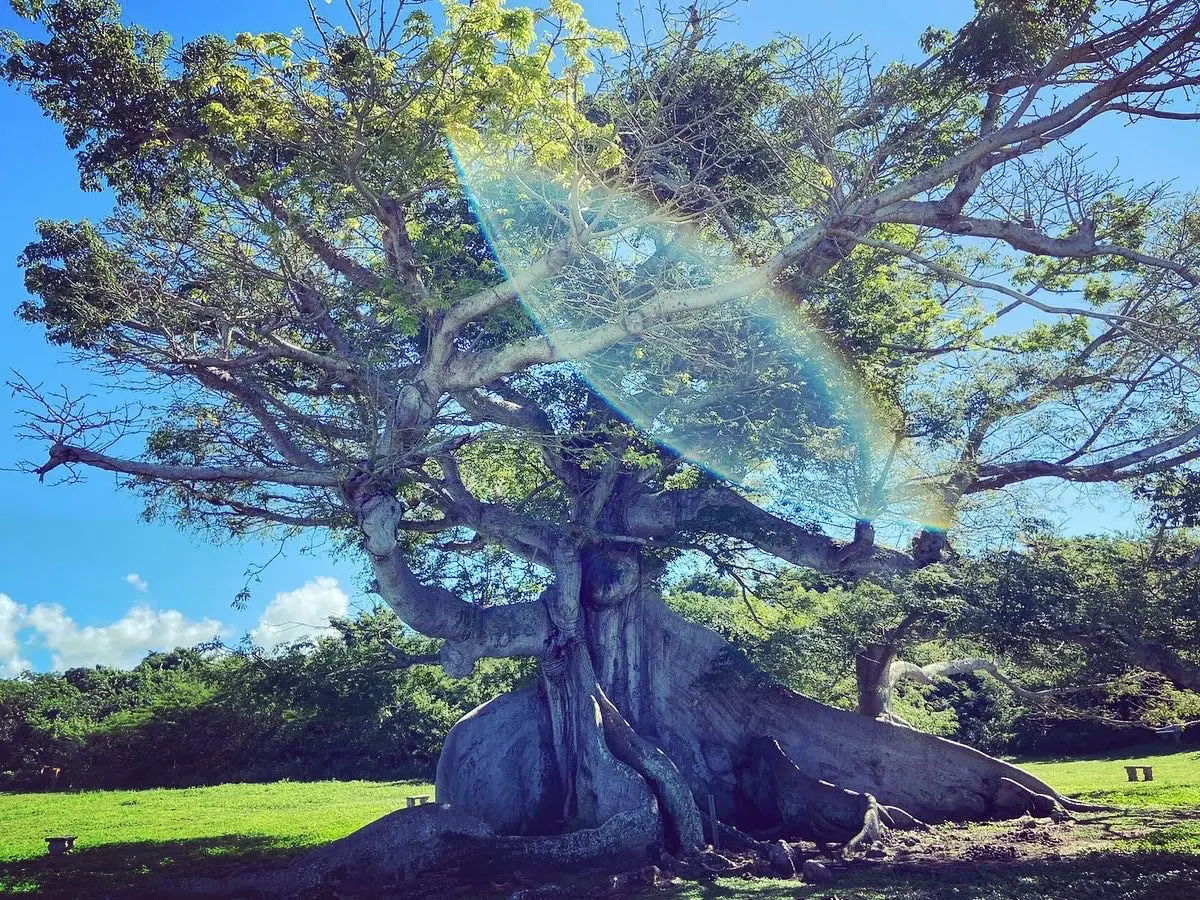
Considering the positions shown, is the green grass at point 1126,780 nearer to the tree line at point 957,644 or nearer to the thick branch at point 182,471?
the tree line at point 957,644

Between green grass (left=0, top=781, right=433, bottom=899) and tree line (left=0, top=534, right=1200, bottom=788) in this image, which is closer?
green grass (left=0, top=781, right=433, bottom=899)

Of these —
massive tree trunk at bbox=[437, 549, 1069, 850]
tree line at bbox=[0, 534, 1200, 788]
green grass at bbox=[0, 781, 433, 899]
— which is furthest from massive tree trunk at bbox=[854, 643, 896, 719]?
green grass at bbox=[0, 781, 433, 899]

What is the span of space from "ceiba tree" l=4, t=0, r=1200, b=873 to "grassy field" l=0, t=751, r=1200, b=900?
1.40 m

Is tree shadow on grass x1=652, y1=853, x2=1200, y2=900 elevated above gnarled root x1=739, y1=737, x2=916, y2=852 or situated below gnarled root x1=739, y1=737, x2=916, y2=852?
below

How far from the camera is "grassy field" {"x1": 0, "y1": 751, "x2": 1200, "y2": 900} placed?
7105 millimetres

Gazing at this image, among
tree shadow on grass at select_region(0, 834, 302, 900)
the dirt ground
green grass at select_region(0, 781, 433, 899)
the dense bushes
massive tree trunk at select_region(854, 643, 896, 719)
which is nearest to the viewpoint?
the dirt ground

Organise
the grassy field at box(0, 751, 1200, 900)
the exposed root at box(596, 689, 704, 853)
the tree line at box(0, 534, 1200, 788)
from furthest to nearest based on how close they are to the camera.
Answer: the tree line at box(0, 534, 1200, 788)
the exposed root at box(596, 689, 704, 853)
the grassy field at box(0, 751, 1200, 900)

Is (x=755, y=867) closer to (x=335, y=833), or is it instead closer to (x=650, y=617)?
(x=650, y=617)

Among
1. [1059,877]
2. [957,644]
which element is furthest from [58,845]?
[957,644]

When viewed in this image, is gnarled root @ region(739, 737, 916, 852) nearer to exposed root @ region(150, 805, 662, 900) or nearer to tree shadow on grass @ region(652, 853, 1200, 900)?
tree shadow on grass @ region(652, 853, 1200, 900)

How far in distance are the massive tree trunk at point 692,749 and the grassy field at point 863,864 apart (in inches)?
36.4

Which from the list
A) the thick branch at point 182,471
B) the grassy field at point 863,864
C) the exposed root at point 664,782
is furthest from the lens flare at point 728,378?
the grassy field at point 863,864

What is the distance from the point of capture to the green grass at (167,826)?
32.2ft

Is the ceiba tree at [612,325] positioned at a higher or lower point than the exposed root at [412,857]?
higher
